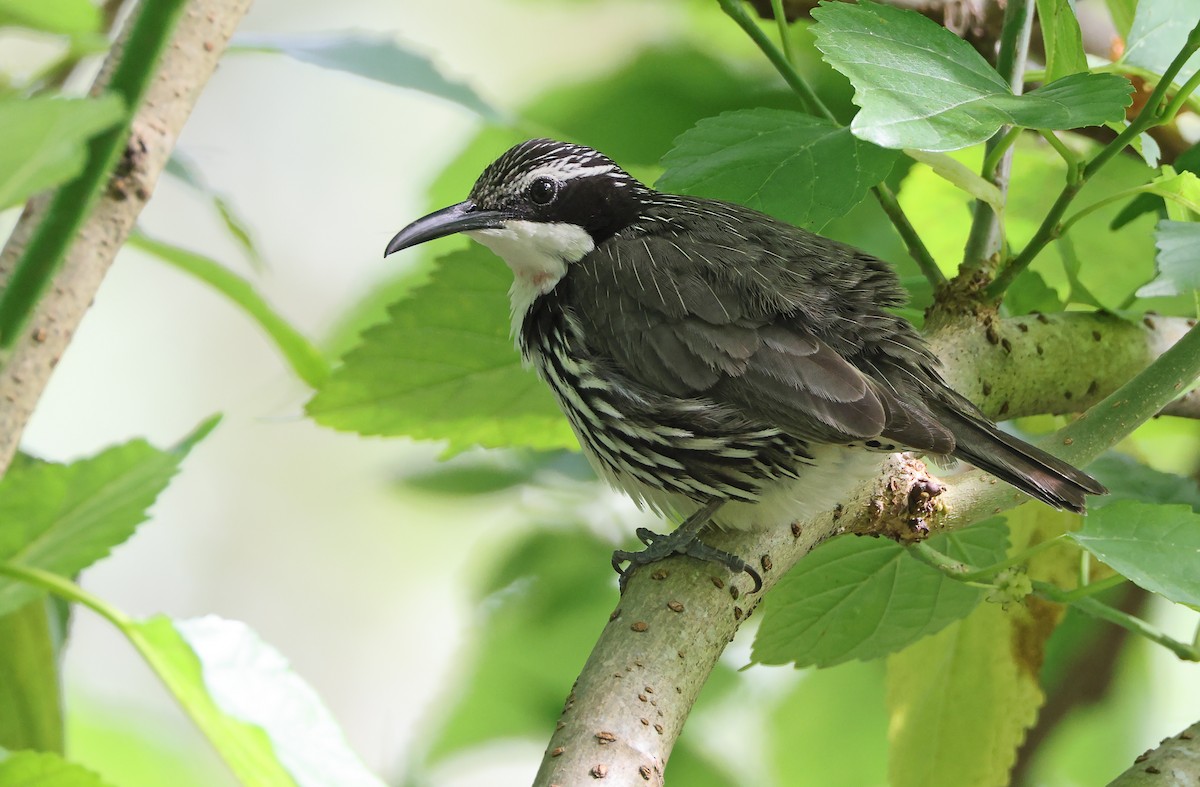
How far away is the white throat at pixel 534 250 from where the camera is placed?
180 cm

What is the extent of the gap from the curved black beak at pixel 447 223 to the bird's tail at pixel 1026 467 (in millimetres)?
807

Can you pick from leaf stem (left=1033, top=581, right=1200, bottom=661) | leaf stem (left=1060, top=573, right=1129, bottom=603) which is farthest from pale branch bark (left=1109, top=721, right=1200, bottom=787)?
leaf stem (left=1060, top=573, right=1129, bottom=603)

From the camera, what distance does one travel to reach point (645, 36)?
6.38 ft

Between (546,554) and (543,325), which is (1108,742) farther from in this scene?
(543,325)

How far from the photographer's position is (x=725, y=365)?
1.55 metres

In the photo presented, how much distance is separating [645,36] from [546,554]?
884 millimetres

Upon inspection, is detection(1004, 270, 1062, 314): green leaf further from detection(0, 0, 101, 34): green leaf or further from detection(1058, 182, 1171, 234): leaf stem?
detection(0, 0, 101, 34): green leaf

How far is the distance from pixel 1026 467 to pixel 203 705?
3.10 ft

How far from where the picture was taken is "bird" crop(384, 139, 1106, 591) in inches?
56.9

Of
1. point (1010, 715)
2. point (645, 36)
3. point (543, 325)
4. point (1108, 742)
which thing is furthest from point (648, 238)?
point (1108, 742)

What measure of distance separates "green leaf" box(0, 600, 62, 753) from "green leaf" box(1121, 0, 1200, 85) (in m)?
1.30

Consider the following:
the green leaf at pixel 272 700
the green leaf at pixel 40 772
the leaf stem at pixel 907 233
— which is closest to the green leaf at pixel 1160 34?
the leaf stem at pixel 907 233

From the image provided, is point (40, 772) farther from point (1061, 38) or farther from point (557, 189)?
point (557, 189)

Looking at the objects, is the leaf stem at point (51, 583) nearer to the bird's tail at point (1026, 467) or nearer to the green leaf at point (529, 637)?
the bird's tail at point (1026, 467)
